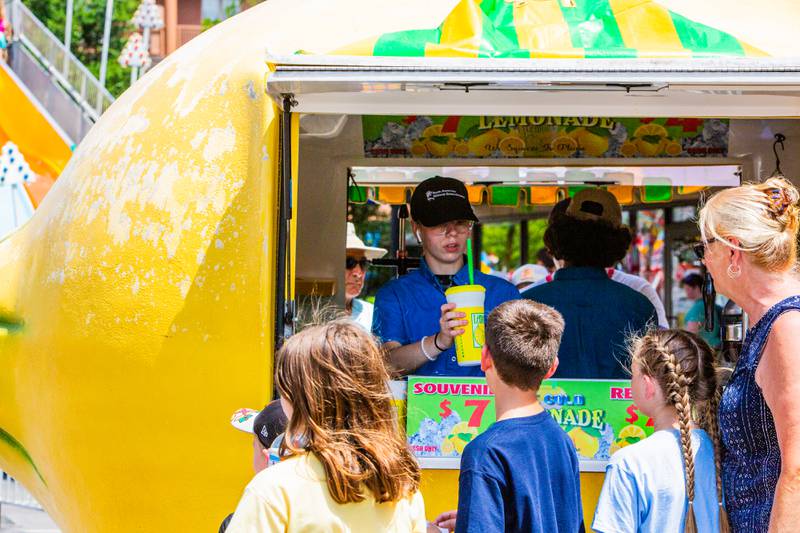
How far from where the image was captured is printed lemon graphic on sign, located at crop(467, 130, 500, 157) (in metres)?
6.02

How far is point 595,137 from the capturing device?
602cm

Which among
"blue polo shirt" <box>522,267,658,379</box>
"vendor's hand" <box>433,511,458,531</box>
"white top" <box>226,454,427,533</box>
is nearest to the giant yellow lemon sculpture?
"vendor's hand" <box>433,511,458,531</box>

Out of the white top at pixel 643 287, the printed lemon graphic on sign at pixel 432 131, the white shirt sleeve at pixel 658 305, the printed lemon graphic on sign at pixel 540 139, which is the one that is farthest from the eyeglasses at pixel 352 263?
the white shirt sleeve at pixel 658 305

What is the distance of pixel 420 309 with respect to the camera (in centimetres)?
411

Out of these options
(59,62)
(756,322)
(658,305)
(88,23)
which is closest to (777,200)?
(756,322)

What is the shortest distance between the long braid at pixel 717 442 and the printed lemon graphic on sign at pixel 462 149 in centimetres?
325

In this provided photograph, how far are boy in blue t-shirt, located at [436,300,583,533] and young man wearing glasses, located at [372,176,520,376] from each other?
3.62ft

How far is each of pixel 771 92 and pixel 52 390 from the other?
3.04 metres

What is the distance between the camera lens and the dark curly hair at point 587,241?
14.2ft

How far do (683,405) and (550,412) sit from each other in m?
0.98

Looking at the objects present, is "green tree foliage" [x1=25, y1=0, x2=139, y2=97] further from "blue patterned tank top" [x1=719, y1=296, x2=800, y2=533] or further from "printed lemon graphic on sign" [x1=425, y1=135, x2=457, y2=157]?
"blue patterned tank top" [x1=719, y1=296, x2=800, y2=533]

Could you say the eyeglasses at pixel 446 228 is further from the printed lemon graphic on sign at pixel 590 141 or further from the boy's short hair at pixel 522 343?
the printed lemon graphic on sign at pixel 590 141

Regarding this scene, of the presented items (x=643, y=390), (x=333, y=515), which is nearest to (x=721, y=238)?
(x=643, y=390)

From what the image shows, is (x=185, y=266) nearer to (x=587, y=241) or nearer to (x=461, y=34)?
(x=461, y=34)
